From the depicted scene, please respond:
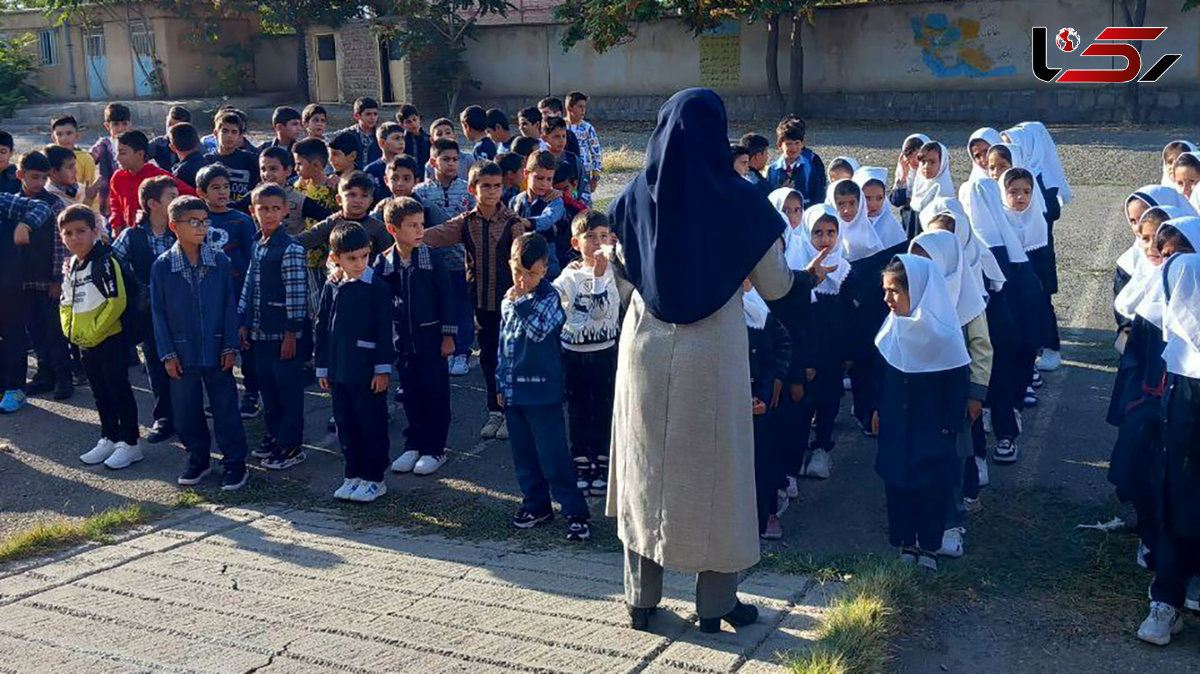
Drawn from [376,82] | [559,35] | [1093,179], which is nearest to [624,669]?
[1093,179]

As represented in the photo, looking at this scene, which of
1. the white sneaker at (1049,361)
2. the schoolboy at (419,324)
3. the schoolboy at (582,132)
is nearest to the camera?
the schoolboy at (419,324)

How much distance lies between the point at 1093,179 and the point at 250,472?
12.5 meters

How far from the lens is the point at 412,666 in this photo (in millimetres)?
4176

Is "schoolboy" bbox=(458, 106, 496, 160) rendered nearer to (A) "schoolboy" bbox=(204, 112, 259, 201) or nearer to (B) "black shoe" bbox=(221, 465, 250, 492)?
(A) "schoolboy" bbox=(204, 112, 259, 201)

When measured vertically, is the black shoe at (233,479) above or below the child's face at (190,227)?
below

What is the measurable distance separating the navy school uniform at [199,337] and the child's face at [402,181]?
4.65 feet

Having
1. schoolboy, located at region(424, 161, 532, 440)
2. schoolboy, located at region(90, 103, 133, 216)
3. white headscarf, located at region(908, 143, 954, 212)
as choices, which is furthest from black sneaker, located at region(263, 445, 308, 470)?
white headscarf, located at region(908, 143, 954, 212)

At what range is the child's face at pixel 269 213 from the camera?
677 cm

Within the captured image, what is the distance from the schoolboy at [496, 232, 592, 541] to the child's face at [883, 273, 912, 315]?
162 centimetres

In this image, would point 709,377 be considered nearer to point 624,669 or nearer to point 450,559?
point 624,669

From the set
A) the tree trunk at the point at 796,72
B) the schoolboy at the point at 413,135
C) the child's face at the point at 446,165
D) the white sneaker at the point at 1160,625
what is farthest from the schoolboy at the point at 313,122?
the tree trunk at the point at 796,72

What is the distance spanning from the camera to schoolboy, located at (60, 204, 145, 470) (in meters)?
6.95

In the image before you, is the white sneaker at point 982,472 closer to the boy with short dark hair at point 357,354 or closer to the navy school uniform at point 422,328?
the navy school uniform at point 422,328

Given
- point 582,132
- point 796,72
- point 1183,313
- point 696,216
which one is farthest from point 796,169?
point 796,72
